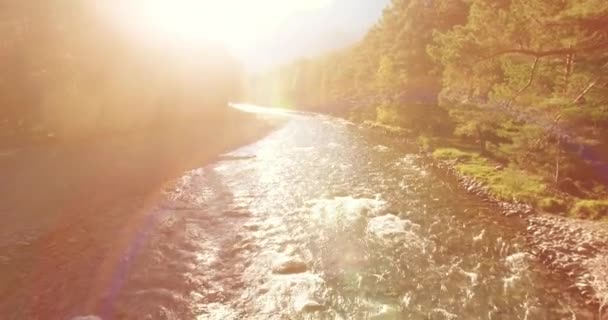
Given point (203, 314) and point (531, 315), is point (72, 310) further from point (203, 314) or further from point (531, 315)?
point (531, 315)

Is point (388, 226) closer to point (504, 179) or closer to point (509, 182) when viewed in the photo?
point (509, 182)

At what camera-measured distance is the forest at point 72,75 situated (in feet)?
123

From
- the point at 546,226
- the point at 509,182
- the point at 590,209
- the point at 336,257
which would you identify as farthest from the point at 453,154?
the point at 336,257

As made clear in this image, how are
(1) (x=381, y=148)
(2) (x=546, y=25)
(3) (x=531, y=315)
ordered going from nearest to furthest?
1. (3) (x=531, y=315)
2. (2) (x=546, y=25)
3. (1) (x=381, y=148)

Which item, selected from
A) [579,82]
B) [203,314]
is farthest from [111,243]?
[579,82]

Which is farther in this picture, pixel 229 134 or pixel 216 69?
pixel 216 69

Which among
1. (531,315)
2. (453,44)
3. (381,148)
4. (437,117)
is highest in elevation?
(453,44)

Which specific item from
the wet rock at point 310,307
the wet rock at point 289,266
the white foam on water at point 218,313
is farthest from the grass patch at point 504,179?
the white foam on water at point 218,313

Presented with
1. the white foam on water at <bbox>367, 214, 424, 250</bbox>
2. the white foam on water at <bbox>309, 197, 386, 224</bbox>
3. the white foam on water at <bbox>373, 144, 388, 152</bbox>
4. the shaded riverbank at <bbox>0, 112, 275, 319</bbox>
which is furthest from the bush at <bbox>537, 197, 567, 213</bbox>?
the shaded riverbank at <bbox>0, 112, 275, 319</bbox>

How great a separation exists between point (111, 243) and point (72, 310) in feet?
14.8

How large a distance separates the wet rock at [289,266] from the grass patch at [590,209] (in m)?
12.3

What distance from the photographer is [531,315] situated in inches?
405

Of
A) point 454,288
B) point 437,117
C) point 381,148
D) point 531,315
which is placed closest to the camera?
point 531,315

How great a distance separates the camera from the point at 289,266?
→ 13.3 metres
